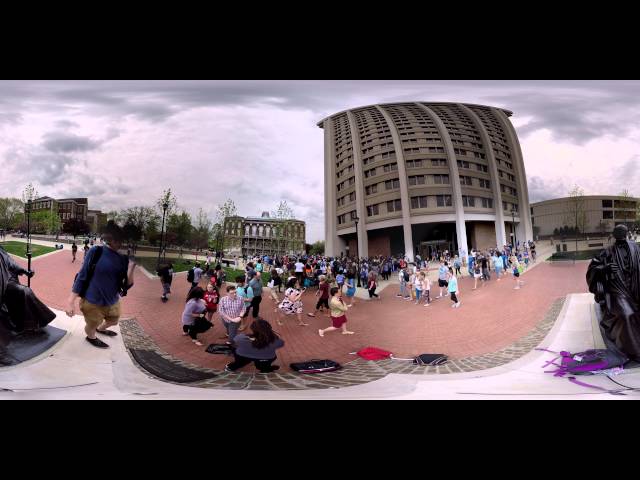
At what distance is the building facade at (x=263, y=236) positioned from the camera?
11.2 feet

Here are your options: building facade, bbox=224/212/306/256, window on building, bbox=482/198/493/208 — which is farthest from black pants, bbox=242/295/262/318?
window on building, bbox=482/198/493/208

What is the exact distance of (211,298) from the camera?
353 cm

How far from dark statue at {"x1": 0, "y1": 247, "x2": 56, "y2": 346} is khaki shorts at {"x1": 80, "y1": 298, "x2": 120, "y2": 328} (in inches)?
11.8

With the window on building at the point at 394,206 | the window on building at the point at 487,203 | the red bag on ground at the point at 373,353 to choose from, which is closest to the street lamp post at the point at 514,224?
the window on building at the point at 487,203

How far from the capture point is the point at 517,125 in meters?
3.83

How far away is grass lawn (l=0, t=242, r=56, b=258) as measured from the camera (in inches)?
146

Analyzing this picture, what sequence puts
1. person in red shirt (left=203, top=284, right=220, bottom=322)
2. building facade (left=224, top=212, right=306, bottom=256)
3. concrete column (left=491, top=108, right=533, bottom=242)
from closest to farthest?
building facade (left=224, top=212, right=306, bottom=256) < person in red shirt (left=203, top=284, right=220, bottom=322) < concrete column (left=491, top=108, right=533, bottom=242)

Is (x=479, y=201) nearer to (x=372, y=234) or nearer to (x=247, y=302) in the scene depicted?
(x=372, y=234)

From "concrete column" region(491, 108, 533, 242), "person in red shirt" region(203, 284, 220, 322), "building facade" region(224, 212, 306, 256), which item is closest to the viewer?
"building facade" region(224, 212, 306, 256)

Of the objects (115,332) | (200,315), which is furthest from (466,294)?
(115,332)

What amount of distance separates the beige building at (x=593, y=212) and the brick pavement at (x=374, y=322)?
19.8 inches

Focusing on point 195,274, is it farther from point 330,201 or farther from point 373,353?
point 373,353

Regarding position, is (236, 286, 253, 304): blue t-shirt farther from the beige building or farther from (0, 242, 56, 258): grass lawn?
the beige building

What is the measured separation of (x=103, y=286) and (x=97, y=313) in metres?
0.26
